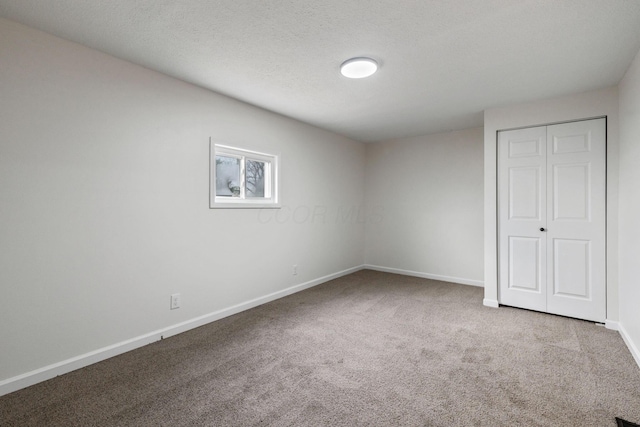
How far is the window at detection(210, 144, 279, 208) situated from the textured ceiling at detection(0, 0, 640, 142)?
0.69m

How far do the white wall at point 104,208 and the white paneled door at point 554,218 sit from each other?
115 inches

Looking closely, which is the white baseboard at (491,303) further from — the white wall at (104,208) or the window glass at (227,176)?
the window glass at (227,176)

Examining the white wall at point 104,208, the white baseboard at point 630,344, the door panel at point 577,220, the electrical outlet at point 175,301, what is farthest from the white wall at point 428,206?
the electrical outlet at point 175,301

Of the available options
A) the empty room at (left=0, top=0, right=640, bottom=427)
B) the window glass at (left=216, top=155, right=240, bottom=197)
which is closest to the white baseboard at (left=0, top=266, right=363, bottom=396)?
the empty room at (left=0, top=0, right=640, bottom=427)

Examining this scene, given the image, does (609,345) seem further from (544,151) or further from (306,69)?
(306,69)

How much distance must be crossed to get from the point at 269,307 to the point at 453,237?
305 centimetres

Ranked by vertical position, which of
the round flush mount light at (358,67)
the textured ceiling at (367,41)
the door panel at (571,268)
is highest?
the textured ceiling at (367,41)

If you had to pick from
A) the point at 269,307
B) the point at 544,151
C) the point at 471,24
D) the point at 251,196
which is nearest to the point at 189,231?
the point at 251,196

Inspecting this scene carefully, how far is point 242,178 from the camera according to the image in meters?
3.47

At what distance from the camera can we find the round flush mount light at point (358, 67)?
2.34 metres

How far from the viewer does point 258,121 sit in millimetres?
3506

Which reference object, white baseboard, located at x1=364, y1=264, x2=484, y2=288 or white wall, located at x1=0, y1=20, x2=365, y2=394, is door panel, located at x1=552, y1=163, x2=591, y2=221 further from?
white wall, located at x1=0, y1=20, x2=365, y2=394

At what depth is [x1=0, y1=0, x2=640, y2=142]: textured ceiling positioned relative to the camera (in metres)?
1.76

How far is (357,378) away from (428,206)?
137 inches
